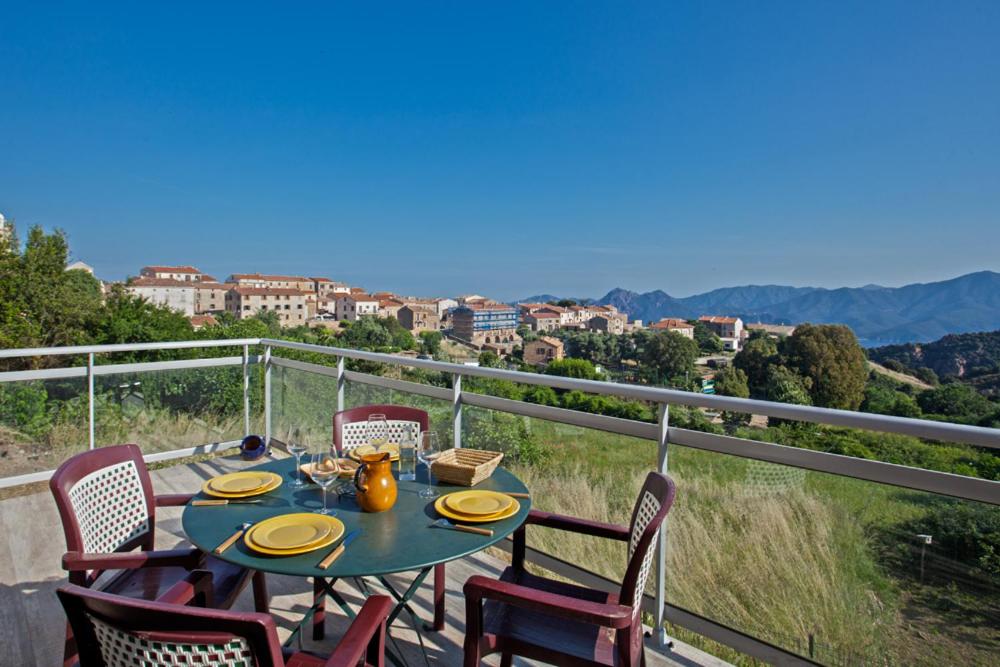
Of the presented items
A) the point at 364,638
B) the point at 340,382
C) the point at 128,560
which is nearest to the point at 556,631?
the point at 364,638

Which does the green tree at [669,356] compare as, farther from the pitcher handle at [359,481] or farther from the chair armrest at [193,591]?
the chair armrest at [193,591]

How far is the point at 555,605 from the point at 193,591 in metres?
1.15

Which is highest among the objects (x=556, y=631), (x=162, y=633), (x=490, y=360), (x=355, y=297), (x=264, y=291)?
(x=264, y=291)

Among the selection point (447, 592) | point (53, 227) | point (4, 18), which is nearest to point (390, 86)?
point (4, 18)

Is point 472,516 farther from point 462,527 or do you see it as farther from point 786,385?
point 786,385

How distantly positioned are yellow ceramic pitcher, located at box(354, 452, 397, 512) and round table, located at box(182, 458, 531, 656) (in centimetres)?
3

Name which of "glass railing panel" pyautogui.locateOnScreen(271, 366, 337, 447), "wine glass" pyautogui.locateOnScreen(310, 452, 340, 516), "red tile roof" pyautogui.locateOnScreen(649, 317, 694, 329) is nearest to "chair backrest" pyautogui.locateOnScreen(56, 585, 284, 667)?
"wine glass" pyautogui.locateOnScreen(310, 452, 340, 516)

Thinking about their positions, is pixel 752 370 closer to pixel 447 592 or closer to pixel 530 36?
pixel 530 36

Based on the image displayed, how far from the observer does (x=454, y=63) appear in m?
28.7

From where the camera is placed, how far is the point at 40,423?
4.52 metres

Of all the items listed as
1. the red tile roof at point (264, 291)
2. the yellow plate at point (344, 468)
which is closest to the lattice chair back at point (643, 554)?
the yellow plate at point (344, 468)

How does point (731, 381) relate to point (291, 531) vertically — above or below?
below

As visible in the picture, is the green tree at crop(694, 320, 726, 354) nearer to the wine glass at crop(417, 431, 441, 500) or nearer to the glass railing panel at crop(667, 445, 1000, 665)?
the glass railing panel at crop(667, 445, 1000, 665)

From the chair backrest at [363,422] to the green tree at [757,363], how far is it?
1842 centimetres
